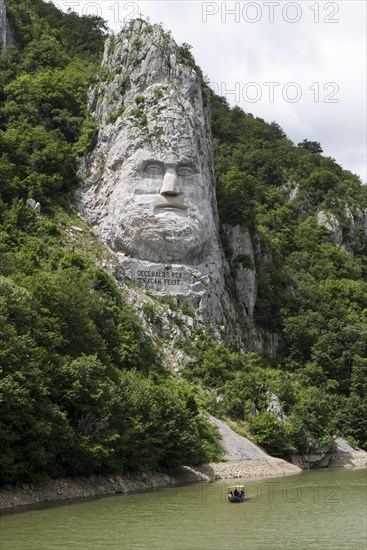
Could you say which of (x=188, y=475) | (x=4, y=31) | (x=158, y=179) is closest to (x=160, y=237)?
(x=158, y=179)

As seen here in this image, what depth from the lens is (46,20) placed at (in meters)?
121

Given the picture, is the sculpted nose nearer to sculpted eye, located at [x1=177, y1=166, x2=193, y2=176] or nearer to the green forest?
sculpted eye, located at [x1=177, y1=166, x2=193, y2=176]

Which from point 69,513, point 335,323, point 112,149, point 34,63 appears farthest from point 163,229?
point 69,513

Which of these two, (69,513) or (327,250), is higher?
(327,250)

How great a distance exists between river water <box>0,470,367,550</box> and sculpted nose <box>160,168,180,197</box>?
127 ft

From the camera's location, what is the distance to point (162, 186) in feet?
271

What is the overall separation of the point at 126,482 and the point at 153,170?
4182 centimetres

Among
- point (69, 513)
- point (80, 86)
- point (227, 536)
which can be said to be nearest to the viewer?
point (227, 536)

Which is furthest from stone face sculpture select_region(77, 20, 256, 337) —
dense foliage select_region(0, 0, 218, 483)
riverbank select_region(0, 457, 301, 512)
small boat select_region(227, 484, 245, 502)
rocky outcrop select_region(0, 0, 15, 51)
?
small boat select_region(227, 484, 245, 502)

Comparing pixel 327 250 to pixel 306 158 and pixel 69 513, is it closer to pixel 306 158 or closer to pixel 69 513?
pixel 306 158

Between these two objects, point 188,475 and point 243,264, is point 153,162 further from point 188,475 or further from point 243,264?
point 188,475

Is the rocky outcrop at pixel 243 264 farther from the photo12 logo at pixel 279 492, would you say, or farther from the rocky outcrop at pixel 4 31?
the rocky outcrop at pixel 4 31

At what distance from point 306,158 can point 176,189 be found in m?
53.3

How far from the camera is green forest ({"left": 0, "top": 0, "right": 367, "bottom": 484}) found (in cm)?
4497
